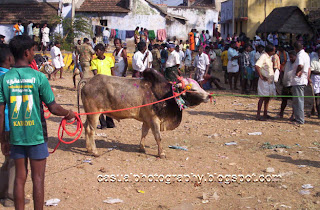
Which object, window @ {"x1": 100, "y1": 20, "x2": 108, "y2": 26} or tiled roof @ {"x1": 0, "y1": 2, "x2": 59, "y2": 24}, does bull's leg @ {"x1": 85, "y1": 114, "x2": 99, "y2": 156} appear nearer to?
tiled roof @ {"x1": 0, "y1": 2, "x2": 59, "y2": 24}

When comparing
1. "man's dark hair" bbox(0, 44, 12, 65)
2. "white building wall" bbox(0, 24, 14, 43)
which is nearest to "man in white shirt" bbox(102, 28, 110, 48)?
"white building wall" bbox(0, 24, 14, 43)

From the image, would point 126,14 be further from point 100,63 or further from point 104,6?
point 100,63

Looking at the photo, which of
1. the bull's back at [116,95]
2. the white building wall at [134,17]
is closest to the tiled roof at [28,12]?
the white building wall at [134,17]

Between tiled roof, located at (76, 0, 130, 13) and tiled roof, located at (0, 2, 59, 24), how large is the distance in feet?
11.2

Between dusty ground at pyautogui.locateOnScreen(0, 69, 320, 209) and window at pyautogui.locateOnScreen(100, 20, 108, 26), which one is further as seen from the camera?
window at pyautogui.locateOnScreen(100, 20, 108, 26)

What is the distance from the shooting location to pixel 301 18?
30.1 m

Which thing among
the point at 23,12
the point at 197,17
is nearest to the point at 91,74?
the point at 23,12

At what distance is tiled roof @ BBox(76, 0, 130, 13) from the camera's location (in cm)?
3238

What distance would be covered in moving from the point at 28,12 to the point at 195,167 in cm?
2591

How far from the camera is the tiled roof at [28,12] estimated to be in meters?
28.3

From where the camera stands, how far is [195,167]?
654 cm

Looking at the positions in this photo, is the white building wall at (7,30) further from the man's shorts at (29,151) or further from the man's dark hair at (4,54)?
the man's shorts at (29,151)

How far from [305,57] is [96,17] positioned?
25420 millimetres

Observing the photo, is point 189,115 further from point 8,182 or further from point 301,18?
point 301,18
